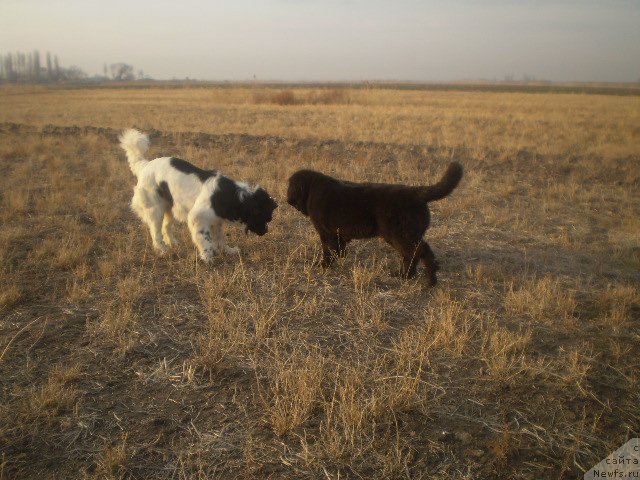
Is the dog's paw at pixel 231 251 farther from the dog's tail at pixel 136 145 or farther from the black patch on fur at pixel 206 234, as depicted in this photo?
the dog's tail at pixel 136 145

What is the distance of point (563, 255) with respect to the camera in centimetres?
634

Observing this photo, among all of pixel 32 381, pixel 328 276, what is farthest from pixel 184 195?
pixel 32 381

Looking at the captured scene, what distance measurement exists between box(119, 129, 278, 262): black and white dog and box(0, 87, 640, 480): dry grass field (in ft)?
1.28

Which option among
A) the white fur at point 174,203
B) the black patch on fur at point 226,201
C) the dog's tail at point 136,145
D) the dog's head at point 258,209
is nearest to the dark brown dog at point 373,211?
the dog's head at point 258,209

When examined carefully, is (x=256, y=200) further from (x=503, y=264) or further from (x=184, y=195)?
(x=503, y=264)

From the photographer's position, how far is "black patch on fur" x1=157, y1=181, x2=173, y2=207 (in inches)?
233

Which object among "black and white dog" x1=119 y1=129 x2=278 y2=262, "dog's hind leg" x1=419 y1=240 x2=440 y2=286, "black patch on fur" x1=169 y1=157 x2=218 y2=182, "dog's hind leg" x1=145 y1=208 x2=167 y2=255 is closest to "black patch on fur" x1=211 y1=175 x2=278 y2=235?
"black and white dog" x1=119 y1=129 x2=278 y2=262

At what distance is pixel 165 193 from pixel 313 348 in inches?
130

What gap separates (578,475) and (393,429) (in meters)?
1.13

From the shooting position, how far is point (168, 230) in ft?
21.1

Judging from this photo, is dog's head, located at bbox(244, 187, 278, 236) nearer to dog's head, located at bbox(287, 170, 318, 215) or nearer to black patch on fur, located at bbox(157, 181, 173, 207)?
dog's head, located at bbox(287, 170, 318, 215)

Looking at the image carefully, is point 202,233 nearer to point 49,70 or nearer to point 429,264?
point 429,264

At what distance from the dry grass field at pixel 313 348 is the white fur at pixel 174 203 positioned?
0.33 meters

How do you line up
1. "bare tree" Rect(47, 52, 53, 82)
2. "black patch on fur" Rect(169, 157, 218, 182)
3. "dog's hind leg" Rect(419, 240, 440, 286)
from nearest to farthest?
"dog's hind leg" Rect(419, 240, 440, 286) → "black patch on fur" Rect(169, 157, 218, 182) → "bare tree" Rect(47, 52, 53, 82)
